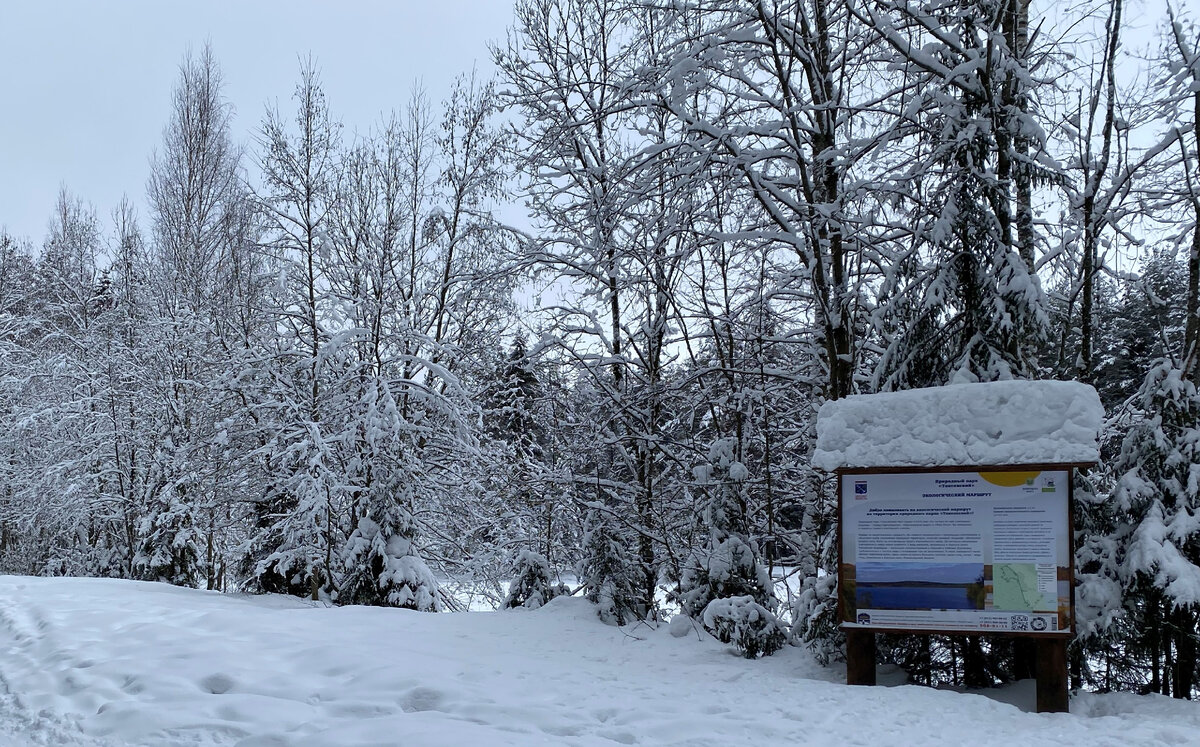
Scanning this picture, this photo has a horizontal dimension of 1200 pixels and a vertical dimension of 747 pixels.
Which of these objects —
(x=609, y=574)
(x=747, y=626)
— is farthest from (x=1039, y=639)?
(x=609, y=574)

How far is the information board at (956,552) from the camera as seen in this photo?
5824mm

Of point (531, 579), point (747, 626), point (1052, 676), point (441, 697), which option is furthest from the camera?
point (531, 579)

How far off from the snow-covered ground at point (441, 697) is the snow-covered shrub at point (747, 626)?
0.56 ft

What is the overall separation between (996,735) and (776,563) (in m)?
4.84

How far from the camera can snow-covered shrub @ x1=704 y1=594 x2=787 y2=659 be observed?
24.7 ft

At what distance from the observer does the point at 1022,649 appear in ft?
21.6

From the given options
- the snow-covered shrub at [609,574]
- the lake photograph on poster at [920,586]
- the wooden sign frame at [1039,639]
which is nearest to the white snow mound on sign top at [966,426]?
the wooden sign frame at [1039,639]

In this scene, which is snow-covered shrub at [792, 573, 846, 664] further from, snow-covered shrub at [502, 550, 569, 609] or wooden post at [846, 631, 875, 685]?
snow-covered shrub at [502, 550, 569, 609]

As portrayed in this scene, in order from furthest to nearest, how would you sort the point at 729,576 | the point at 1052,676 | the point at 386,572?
the point at 386,572 < the point at 729,576 < the point at 1052,676

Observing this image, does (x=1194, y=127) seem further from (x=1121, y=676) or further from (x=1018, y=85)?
(x=1121, y=676)

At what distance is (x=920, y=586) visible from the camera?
6.18 metres

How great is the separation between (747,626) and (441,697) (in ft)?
10.7

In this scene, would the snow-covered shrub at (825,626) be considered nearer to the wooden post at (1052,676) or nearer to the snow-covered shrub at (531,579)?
the wooden post at (1052,676)

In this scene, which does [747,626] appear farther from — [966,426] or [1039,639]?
[966,426]
